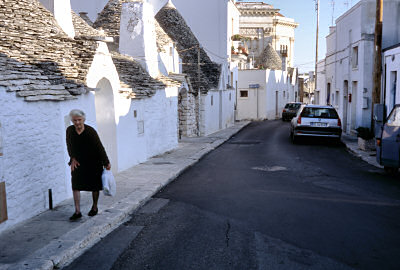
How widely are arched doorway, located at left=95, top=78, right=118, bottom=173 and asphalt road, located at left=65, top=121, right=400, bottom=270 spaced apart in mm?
2123

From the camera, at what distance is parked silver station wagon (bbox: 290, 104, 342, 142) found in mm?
18500

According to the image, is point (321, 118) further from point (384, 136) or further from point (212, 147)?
point (384, 136)

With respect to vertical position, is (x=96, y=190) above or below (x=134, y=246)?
above

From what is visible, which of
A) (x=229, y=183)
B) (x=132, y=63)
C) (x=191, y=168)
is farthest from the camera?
(x=132, y=63)

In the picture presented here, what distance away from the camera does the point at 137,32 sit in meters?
16.4

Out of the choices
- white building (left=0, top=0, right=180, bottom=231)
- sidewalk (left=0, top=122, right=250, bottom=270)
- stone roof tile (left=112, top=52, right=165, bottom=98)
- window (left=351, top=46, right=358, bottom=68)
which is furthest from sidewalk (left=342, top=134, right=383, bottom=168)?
stone roof tile (left=112, top=52, right=165, bottom=98)

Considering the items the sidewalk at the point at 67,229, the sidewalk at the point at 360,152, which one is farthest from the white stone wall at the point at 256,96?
the sidewalk at the point at 67,229

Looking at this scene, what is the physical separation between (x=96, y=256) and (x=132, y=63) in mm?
11229

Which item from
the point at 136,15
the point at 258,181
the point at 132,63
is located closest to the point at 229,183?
the point at 258,181

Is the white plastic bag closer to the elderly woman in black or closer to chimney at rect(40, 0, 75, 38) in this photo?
the elderly woman in black

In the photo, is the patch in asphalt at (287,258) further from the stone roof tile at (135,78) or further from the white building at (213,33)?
the white building at (213,33)

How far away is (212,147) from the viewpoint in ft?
60.6

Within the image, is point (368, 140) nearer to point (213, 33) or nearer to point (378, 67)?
point (378, 67)

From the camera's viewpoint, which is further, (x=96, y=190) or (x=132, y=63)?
(x=132, y=63)
